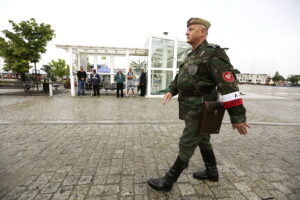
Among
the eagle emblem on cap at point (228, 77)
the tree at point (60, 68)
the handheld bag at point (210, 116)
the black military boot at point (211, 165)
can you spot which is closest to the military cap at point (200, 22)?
the eagle emblem on cap at point (228, 77)

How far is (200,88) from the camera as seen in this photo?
64.9 inches

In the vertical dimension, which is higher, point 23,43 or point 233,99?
point 23,43

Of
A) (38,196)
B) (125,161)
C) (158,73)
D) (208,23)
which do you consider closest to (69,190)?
(38,196)

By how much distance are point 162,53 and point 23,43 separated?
9.61 m

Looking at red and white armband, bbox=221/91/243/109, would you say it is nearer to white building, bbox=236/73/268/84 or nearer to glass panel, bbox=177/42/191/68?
glass panel, bbox=177/42/191/68

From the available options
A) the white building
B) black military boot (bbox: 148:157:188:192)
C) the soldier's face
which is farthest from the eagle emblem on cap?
the white building

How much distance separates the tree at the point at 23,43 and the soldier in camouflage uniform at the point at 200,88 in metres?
12.9

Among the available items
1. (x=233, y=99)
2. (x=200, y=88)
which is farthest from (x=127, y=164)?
(x=233, y=99)

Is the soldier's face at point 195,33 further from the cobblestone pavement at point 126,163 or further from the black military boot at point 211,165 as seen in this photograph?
the cobblestone pavement at point 126,163

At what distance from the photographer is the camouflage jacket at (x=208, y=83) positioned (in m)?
1.47

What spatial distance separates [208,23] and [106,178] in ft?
7.43

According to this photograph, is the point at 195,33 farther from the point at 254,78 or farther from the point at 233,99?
the point at 254,78

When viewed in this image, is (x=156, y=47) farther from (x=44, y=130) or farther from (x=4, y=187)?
(x=4, y=187)

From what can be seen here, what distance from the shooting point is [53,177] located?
2.11 metres
